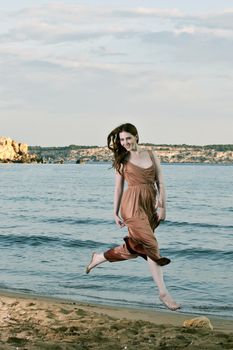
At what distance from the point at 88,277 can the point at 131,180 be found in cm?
710

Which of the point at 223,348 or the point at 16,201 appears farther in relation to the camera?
the point at 16,201

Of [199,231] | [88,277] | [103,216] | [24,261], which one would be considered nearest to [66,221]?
[103,216]

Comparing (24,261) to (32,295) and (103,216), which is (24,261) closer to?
(32,295)

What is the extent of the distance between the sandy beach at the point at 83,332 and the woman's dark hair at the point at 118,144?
172cm

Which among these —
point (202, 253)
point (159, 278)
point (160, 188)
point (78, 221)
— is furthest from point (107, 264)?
point (78, 221)

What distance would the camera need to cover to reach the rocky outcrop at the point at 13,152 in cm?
18062

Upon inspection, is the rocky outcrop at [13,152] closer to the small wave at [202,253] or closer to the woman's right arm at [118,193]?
the small wave at [202,253]

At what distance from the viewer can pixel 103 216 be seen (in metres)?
32.4

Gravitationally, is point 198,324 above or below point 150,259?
below

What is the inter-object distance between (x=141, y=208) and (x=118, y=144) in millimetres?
715

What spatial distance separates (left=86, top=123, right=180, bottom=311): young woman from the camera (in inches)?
293

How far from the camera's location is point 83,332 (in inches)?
302

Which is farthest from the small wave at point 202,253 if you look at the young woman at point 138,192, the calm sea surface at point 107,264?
the young woman at point 138,192

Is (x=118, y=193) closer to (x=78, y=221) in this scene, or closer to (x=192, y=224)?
(x=192, y=224)
